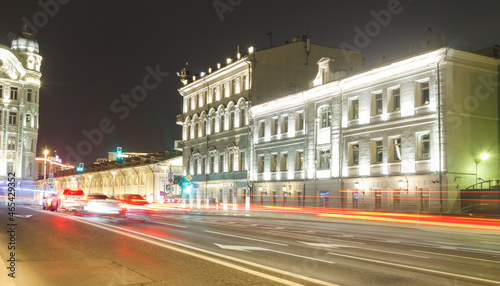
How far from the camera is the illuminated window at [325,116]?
1645 inches

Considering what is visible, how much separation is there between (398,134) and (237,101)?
22.9 meters

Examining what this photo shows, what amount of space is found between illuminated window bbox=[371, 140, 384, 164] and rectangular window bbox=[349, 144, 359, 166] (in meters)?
1.83

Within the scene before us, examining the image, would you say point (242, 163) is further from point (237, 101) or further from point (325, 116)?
point (325, 116)

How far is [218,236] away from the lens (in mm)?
18188

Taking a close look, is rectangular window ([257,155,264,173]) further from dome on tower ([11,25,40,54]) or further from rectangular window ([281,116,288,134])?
dome on tower ([11,25,40,54])

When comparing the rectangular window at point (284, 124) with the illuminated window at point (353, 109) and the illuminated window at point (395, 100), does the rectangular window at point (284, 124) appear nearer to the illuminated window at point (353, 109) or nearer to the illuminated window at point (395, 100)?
the illuminated window at point (353, 109)

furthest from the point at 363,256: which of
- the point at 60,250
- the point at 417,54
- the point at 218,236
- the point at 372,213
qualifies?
the point at 417,54

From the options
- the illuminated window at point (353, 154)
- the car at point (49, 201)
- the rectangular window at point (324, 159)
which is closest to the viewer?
the illuminated window at point (353, 154)

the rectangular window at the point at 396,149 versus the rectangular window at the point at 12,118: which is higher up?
the rectangular window at the point at 12,118

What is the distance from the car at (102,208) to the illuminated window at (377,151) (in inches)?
702

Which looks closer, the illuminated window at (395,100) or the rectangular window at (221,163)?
the illuminated window at (395,100)

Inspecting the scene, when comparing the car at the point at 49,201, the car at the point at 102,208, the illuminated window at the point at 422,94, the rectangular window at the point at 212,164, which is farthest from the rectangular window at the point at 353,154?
the rectangular window at the point at 212,164

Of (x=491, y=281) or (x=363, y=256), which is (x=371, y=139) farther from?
(x=491, y=281)

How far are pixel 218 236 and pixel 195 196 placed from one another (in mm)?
44574
